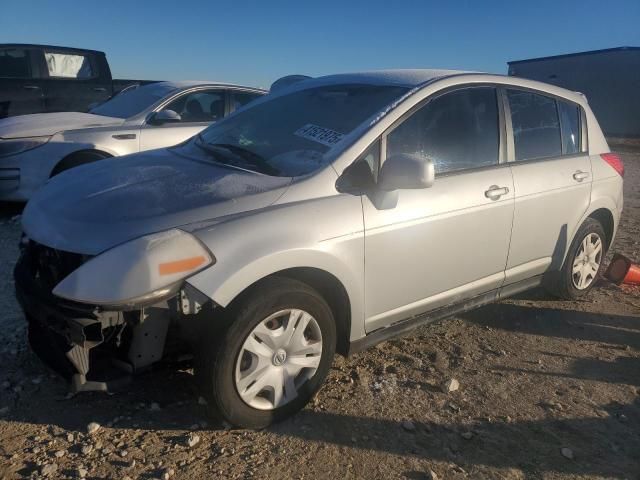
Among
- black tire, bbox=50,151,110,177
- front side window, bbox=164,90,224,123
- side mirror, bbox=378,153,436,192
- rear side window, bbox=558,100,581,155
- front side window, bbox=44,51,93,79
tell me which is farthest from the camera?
front side window, bbox=44,51,93,79

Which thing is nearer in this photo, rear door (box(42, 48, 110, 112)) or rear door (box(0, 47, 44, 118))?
rear door (box(0, 47, 44, 118))

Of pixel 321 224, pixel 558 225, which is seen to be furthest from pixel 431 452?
pixel 558 225

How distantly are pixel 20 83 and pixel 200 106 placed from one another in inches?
137

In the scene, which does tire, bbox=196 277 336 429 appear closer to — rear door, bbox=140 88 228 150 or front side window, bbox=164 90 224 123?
rear door, bbox=140 88 228 150

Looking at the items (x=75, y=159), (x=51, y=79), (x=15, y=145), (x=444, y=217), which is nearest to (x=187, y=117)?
(x=75, y=159)

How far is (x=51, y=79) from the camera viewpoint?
8.67 metres

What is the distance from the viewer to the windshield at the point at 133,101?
6.50 m

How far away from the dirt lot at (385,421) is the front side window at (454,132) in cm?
126

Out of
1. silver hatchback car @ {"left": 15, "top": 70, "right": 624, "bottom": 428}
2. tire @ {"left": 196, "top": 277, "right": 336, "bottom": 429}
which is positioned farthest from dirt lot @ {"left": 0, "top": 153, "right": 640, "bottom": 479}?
silver hatchback car @ {"left": 15, "top": 70, "right": 624, "bottom": 428}

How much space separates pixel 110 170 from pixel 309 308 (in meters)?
1.44

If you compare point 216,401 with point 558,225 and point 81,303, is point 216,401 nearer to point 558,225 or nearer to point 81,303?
point 81,303

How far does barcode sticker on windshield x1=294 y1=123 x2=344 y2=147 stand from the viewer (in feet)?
9.95

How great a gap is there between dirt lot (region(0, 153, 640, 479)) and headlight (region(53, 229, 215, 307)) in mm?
767

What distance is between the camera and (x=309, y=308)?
269 centimetres
